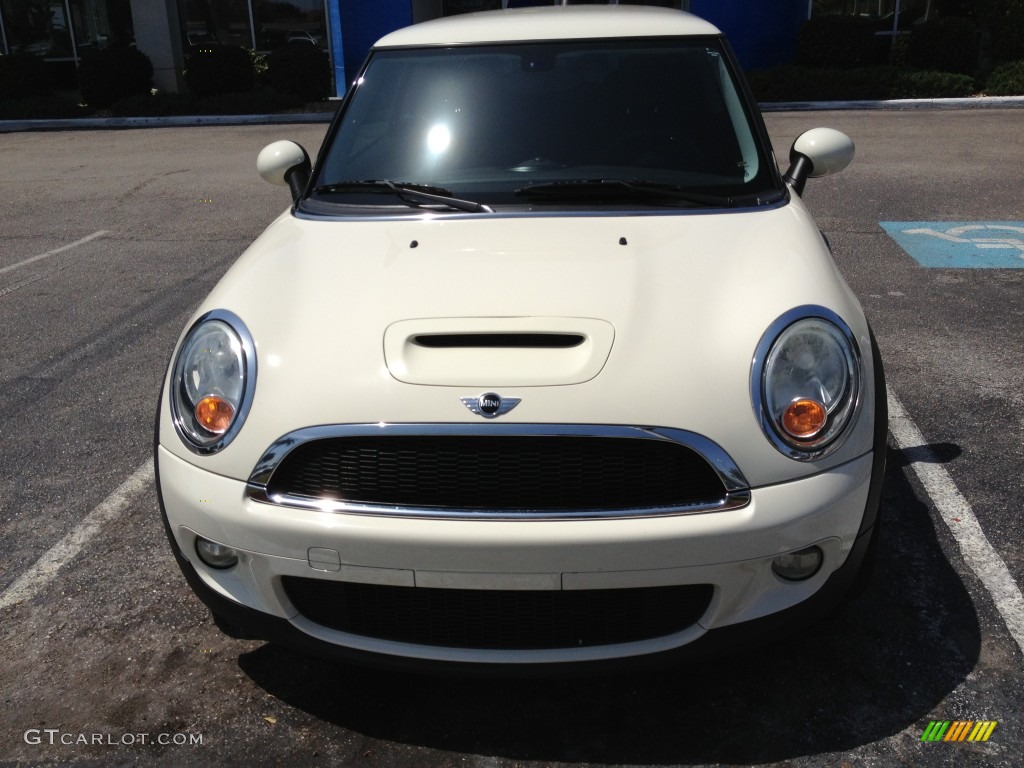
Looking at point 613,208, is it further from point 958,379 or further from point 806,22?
point 806,22

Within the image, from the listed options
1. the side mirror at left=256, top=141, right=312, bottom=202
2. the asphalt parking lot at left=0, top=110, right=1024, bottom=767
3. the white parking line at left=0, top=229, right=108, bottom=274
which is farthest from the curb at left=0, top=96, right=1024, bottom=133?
the side mirror at left=256, top=141, right=312, bottom=202

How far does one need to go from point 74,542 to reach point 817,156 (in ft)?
9.72

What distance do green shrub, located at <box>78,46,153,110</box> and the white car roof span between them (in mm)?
16172

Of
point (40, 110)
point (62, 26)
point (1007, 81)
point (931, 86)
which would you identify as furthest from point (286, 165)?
point (62, 26)

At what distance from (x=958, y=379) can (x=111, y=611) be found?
3.69 m

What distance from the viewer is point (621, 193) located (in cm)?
311

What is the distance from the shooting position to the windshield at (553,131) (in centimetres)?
318

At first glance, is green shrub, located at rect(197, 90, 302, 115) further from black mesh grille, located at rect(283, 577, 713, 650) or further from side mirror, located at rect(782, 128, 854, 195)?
black mesh grille, located at rect(283, 577, 713, 650)

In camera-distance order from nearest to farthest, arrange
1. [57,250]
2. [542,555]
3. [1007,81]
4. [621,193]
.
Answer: [542,555] < [621,193] < [57,250] < [1007,81]

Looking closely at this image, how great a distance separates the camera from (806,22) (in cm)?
1703

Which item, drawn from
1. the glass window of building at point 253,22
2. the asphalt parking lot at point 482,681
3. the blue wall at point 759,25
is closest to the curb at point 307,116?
the blue wall at point 759,25

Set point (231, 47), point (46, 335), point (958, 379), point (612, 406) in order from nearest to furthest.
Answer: point (612, 406) < point (958, 379) < point (46, 335) < point (231, 47)

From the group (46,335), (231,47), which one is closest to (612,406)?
(46,335)

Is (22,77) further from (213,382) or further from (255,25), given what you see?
(213,382)
